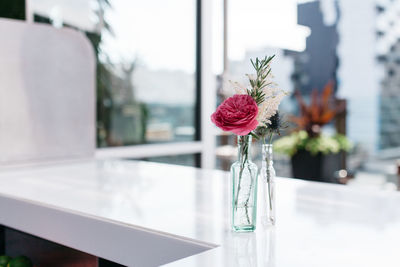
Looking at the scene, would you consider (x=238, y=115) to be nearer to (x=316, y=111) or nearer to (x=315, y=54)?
(x=316, y=111)

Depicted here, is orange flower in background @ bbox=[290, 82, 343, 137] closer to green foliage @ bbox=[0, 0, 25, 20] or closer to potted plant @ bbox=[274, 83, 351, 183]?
potted plant @ bbox=[274, 83, 351, 183]

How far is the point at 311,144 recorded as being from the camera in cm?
373

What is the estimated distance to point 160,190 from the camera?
4.02 ft

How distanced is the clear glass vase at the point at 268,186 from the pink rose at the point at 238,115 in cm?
11

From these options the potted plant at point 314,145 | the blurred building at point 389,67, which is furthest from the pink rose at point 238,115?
the blurred building at point 389,67

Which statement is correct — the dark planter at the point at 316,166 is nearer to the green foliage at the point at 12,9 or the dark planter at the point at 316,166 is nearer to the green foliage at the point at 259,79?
the green foliage at the point at 12,9

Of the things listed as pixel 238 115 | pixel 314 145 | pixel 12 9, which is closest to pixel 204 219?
pixel 238 115

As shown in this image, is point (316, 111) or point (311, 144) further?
point (316, 111)

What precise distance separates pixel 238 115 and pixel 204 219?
0.91 feet

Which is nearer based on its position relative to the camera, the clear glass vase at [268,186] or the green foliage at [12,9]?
the clear glass vase at [268,186]

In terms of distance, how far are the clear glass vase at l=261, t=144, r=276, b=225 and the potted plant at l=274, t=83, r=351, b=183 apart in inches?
117

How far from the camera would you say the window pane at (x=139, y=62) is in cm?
244

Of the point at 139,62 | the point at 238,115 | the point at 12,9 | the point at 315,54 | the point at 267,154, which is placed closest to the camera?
the point at 238,115

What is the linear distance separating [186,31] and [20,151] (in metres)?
1.63
